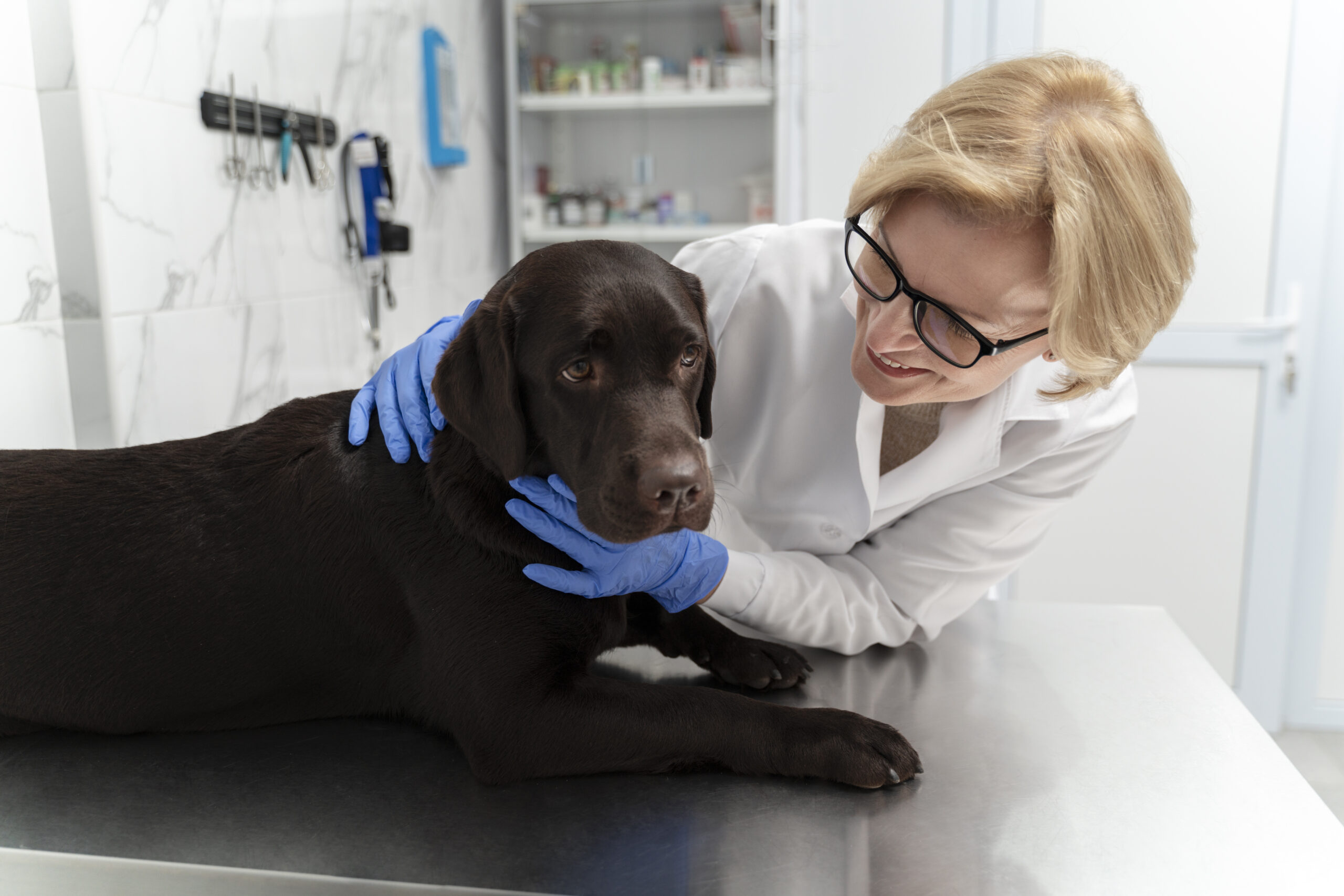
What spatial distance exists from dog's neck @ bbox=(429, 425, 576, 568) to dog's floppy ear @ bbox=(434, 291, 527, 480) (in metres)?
0.02

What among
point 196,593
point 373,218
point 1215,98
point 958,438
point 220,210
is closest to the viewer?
point 196,593

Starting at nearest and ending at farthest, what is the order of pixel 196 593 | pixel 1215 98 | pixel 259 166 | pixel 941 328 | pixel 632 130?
pixel 196 593 → pixel 941 328 → pixel 259 166 → pixel 1215 98 → pixel 632 130

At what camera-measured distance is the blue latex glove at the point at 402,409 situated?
3.13 ft

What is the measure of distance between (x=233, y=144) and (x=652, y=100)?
169cm

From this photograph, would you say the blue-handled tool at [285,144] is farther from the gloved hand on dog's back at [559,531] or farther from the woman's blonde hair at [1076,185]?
the woman's blonde hair at [1076,185]

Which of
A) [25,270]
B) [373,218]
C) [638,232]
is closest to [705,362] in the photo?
[25,270]

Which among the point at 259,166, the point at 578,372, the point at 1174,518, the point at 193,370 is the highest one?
the point at 259,166

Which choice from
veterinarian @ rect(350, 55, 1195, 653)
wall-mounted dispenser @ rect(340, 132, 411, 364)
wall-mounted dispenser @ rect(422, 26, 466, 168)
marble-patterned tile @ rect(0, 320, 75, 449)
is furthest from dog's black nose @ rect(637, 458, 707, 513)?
wall-mounted dispenser @ rect(422, 26, 466, 168)

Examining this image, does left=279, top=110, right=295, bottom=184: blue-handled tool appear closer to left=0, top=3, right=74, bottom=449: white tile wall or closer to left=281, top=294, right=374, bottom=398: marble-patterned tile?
left=281, top=294, right=374, bottom=398: marble-patterned tile

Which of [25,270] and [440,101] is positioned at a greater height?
[440,101]

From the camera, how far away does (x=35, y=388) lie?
139 centimetres

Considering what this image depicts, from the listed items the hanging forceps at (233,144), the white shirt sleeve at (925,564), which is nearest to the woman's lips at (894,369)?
the white shirt sleeve at (925,564)

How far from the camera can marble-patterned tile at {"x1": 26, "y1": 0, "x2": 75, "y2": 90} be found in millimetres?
1351

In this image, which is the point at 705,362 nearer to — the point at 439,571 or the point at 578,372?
the point at 578,372
